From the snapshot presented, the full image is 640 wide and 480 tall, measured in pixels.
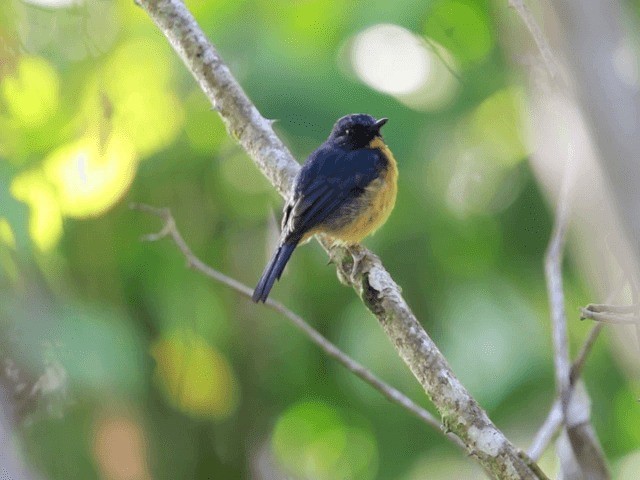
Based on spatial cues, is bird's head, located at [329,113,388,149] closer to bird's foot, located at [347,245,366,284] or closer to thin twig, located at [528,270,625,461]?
bird's foot, located at [347,245,366,284]

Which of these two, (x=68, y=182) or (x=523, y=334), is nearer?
(x=68, y=182)

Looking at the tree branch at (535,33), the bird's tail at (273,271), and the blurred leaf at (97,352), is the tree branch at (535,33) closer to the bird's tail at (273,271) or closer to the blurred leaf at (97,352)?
the bird's tail at (273,271)

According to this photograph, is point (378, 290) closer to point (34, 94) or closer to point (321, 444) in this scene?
point (34, 94)

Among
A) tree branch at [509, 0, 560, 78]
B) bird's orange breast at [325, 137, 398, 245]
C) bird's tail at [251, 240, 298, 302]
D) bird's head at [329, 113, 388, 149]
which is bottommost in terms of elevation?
bird's orange breast at [325, 137, 398, 245]

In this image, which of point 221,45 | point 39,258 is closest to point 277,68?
point 221,45

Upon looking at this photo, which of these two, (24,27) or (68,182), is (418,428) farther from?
(24,27)

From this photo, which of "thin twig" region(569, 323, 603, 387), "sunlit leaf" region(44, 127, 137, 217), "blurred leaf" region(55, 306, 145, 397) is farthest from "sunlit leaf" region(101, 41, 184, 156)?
"thin twig" region(569, 323, 603, 387)

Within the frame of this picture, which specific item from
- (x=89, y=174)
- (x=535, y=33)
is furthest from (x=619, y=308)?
(x=89, y=174)

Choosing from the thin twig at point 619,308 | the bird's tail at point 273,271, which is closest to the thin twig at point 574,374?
the thin twig at point 619,308
